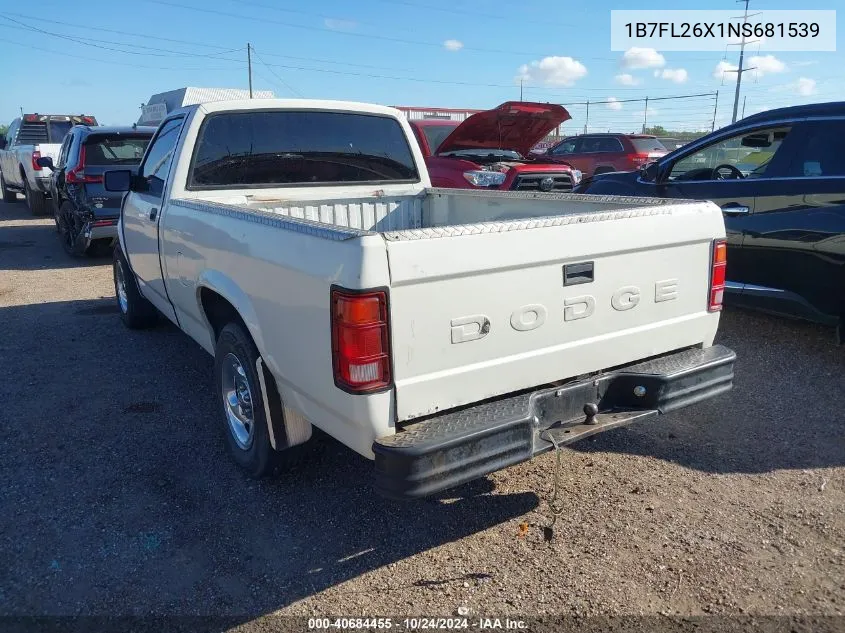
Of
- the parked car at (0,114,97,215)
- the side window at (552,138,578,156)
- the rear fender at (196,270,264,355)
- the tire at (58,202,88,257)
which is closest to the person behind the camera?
the rear fender at (196,270,264,355)

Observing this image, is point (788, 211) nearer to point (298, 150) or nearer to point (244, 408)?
point (298, 150)

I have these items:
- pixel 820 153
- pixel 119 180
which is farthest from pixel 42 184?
pixel 820 153

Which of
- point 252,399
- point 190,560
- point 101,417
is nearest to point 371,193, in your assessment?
point 252,399

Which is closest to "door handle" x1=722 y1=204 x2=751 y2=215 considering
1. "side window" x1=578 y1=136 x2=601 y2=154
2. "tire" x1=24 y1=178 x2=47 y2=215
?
"side window" x1=578 y1=136 x2=601 y2=154

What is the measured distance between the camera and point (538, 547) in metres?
2.95

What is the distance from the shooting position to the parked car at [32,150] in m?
14.6

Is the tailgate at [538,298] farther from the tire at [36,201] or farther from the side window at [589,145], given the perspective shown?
the tire at [36,201]

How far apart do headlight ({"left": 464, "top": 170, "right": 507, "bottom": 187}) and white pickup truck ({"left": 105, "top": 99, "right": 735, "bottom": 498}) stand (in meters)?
5.20

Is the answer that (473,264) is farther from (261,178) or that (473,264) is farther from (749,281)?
(749,281)

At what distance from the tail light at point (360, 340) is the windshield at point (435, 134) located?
352 inches

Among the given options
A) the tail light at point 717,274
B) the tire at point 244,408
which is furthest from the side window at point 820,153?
the tire at point 244,408

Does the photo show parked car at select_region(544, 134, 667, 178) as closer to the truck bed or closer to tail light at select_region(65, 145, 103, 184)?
tail light at select_region(65, 145, 103, 184)

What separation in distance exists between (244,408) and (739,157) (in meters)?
6.11

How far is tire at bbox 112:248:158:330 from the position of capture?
590 cm
